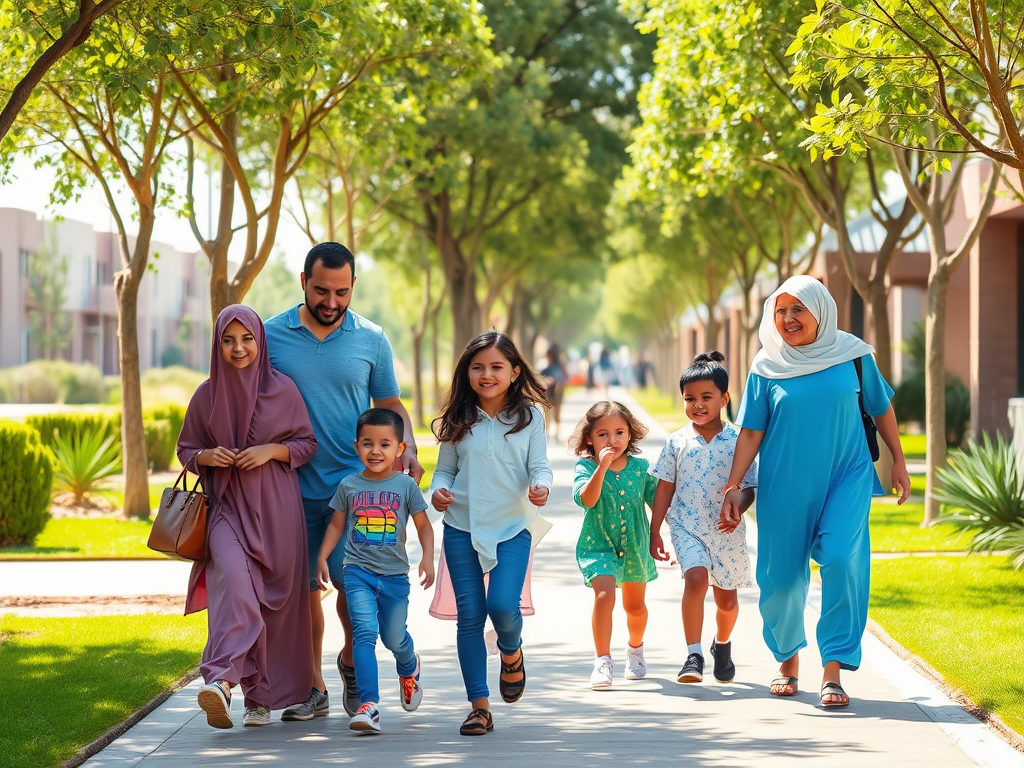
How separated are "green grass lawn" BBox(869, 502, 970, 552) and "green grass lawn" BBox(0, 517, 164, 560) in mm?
6581

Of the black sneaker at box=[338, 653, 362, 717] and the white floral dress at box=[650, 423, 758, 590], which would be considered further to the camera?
the white floral dress at box=[650, 423, 758, 590]

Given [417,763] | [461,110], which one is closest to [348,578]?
[417,763]

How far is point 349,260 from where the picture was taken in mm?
5898

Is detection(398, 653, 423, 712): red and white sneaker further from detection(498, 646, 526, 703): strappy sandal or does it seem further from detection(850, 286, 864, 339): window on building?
detection(850, 286, 864, 339): window on building

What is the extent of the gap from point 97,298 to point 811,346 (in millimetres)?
23630

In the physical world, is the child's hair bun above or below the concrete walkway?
above

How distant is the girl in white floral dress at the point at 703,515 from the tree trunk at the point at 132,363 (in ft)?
26.2

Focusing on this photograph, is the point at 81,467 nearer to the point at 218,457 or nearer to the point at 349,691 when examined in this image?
the point at 349,691

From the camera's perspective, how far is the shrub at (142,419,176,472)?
792 inches

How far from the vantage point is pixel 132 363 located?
13.5 m

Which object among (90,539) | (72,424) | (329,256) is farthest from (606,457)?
(72,424)

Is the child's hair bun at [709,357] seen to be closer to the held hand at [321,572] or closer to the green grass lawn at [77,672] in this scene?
the held hand at [321,572]

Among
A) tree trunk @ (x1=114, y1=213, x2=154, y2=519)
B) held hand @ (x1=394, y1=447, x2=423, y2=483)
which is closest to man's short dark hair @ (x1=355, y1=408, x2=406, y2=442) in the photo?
held hand @ (x1=394, y1=447, x2=423, y2=483)

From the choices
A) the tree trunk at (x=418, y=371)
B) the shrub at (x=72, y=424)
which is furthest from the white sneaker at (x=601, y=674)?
the tree trunk at (x=418, y=371)
